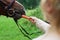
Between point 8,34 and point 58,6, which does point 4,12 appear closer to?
point 58,6

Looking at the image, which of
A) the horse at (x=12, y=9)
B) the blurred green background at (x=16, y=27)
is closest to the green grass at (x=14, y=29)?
the blurred green background at (x=16, y=27)

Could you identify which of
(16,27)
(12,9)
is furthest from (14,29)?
(12,9)

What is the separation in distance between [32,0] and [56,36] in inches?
267

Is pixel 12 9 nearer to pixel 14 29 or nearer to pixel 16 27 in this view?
pixel 14 29

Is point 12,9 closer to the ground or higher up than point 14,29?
higher up

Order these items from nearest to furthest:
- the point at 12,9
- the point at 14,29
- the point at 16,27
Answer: the point at 12,9 < the point at 14,29 < the point at 16,27

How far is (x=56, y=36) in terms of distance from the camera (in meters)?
1.20

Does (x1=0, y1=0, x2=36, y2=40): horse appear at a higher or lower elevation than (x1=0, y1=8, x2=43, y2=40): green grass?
higher

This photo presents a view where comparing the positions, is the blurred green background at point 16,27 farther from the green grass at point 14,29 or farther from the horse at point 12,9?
the horse at point 12,9

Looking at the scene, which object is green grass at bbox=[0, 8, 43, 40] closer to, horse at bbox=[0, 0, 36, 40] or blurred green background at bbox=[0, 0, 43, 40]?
blurred green background at bbox=[0, 0, 43, 40]

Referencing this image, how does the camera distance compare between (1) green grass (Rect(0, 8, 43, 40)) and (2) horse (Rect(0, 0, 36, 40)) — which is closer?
(2) horse (Rect(0, 0, 36, 40))

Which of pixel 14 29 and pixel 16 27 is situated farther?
pixel 16 27

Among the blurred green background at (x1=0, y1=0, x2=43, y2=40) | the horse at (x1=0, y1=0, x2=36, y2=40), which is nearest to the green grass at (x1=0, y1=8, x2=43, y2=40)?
the blurred green background at (x1=0, y1=0, x2=43, y2=40)

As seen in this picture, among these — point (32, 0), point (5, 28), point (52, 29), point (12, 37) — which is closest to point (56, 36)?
point (52, 29)
